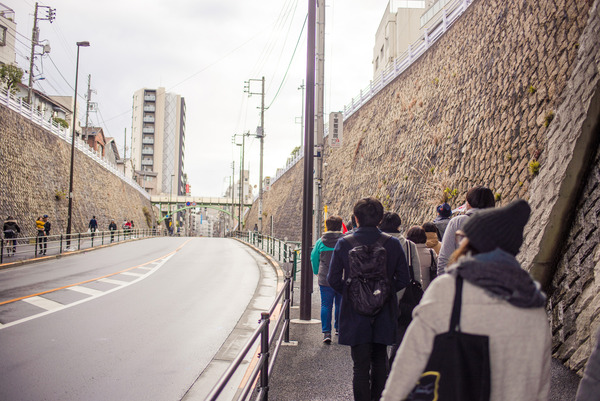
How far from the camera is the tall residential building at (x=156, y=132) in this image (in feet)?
381

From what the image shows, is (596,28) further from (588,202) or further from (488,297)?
(488,297)

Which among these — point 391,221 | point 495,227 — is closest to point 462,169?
point 391,221

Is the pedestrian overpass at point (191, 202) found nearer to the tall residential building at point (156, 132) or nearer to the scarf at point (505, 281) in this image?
the tall residential building at point (156, 132)

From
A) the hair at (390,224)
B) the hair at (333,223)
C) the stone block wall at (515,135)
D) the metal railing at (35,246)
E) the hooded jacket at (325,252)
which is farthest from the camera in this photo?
the metal railing at (35,246)

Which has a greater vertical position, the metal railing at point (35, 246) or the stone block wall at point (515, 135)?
the stone block wall at point (515, 135)

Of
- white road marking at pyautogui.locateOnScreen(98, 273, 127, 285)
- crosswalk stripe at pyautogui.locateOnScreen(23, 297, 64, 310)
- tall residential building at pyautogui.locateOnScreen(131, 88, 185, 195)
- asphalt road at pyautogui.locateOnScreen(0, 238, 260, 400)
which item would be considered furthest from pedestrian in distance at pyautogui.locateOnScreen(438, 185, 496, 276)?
tall residential building at pyautogui.locateOnScreen(131, 88, 185, 195)

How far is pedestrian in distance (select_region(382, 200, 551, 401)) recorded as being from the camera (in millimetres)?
1823

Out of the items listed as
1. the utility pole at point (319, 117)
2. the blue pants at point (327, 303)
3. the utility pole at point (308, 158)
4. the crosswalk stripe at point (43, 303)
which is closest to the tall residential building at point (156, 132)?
the utility pole at point (319, 117)

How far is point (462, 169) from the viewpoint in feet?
45.1

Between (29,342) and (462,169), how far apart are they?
38.7ft

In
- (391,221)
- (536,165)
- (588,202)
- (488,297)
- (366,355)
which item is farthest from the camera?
(536,165)

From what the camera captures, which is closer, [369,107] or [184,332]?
[184,332]

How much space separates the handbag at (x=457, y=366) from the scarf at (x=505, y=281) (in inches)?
2.8

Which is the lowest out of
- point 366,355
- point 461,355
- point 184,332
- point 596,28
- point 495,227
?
point 184,332
